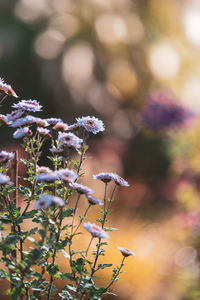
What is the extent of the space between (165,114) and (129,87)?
5.36 feet

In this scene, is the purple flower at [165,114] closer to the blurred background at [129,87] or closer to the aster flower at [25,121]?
the blurred background at [129,87]

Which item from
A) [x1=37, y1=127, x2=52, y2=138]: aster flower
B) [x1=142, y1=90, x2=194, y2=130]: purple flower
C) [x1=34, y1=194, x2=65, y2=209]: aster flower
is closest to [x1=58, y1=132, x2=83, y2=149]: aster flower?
[x1=37, y1=127, x2=52, y2=138]: aster flower

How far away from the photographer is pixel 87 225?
0.84 meters

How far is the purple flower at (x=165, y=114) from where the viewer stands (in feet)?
9.98

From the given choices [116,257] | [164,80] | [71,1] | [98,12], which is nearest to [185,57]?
[164,80]

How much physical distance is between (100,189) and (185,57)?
2145 millimetres

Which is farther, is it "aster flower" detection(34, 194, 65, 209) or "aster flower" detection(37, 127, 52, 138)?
"aster flower" detection(37, 127, 52, 138)

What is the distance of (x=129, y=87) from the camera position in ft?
15.2

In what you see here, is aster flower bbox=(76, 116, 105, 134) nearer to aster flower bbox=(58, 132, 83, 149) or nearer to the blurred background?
aster flower bbox=(58, 132, 83, 149)

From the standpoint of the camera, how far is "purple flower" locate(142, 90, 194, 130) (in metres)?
3.04

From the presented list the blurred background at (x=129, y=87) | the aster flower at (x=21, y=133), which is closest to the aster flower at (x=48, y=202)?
the aster flower at (x=21, y=133)

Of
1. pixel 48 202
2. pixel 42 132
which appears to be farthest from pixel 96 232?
pixel 42 132

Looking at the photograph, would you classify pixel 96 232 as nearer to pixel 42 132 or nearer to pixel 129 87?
pixel 42 132

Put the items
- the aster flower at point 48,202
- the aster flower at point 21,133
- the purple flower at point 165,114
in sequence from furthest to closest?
1. the purple flower at point 165,114
2. the aster flower at point 21,133
3. the aster flower at point 48,202
